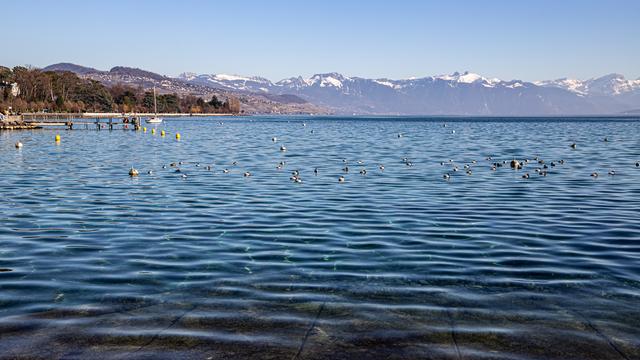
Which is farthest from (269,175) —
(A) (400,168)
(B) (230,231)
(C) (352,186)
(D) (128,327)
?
(D) (128,327)

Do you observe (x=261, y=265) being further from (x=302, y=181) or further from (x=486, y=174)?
(x=486, y=174)

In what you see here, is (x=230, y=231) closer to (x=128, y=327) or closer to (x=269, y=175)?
(x=128, y=327)

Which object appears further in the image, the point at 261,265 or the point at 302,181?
the point at 302,181

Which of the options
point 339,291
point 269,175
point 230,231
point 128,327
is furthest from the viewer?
point 269,175

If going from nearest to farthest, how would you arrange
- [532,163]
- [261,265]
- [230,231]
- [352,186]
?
[261,265] < [230,231] < [352,186] < [532,163]

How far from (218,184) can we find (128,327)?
984 inches

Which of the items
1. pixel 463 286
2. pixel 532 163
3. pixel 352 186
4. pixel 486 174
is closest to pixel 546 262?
pixel 463 286

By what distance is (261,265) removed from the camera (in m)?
16.6

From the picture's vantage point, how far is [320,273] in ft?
51.9

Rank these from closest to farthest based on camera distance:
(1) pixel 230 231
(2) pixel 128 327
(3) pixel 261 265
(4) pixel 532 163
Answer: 1. (2) pixel 128 327
2. (3) pixel 261 265
3. (1) pixel 230 231
4. (4) pixel 532 163

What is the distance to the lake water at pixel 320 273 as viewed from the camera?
1097 centimetres

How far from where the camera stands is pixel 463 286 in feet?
47.6

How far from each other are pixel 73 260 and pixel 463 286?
35.5 ft

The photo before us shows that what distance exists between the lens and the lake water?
1097 cm
